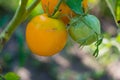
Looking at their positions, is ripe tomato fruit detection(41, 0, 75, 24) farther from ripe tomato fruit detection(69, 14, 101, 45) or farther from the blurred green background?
the blurred green background

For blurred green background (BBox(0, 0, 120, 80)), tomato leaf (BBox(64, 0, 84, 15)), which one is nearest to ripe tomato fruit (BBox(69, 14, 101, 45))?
tomato leaf (BBox(64, 0, 84, 15))

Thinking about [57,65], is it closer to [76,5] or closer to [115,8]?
[115,8]

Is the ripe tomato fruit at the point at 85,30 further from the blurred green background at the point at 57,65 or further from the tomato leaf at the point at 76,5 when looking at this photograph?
the blurred green background at the point at 57,65

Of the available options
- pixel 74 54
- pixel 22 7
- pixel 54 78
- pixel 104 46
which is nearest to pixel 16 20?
pixel 22 7

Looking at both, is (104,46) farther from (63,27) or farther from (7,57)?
(7,57)

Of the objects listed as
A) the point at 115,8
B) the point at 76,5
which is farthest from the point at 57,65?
the point at 76,5
